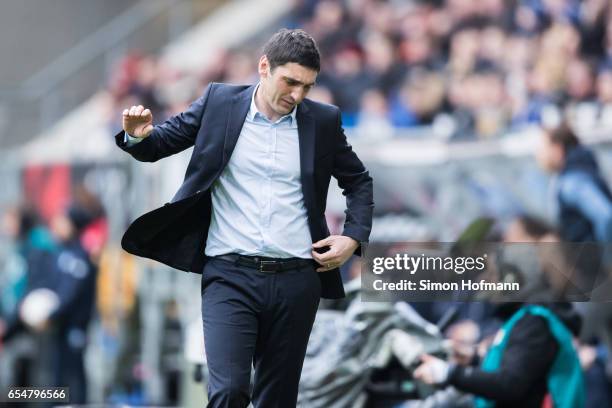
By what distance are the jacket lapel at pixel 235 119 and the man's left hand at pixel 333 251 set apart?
1.80 ft

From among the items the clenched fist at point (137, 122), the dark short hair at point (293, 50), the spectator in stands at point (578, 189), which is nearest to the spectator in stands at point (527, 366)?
the dark short hair at point (293, 50)

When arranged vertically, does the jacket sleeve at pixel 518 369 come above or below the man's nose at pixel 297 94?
below

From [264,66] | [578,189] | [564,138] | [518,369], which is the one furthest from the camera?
[564,138]

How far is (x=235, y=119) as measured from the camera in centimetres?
524

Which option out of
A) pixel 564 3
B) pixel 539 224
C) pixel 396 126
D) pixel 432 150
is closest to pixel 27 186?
pixel 396 126

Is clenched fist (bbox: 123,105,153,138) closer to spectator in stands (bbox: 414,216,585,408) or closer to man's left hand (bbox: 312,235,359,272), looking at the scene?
man's left hand (bbox: 312,235,359,272)

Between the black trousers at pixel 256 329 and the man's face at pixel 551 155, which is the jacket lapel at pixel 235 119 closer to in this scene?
the black trousers at pixel 256 329

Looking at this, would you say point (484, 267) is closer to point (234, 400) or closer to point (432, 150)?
point (234, 400)

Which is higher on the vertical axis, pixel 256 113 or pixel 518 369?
pixel 256 113

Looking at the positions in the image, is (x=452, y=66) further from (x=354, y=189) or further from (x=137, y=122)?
(x=137, y=122)

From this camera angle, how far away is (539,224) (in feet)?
22.7

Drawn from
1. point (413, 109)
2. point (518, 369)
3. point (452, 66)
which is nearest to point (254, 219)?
point (518, 369)

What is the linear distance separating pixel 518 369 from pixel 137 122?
2.29 meters

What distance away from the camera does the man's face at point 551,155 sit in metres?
8.93
